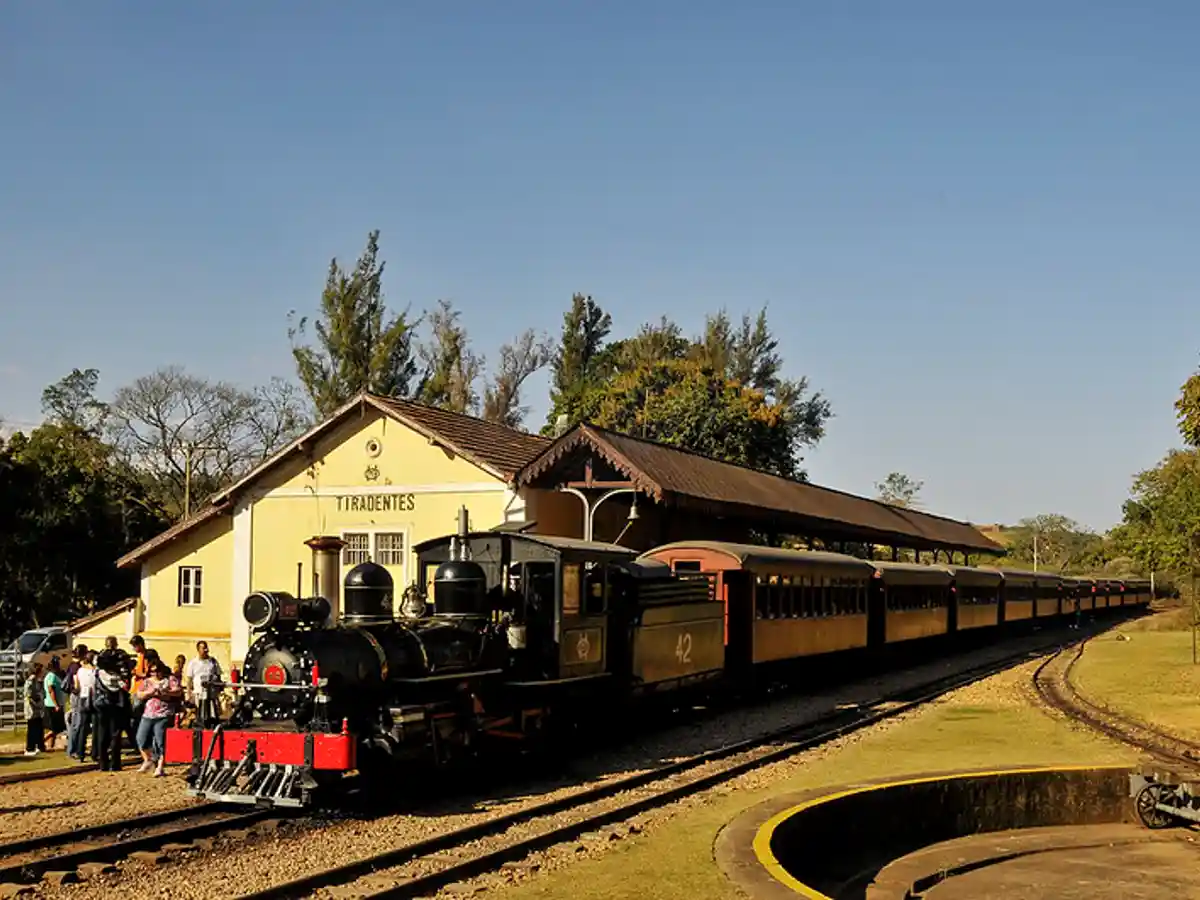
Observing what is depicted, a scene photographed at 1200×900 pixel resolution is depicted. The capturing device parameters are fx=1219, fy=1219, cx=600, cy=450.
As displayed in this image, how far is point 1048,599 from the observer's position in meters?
50.0

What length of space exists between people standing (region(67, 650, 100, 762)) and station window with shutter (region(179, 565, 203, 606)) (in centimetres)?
1326

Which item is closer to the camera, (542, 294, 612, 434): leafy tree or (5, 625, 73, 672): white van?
(5, 625, 73, 672): white van

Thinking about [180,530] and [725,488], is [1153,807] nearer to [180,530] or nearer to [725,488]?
[725,488]

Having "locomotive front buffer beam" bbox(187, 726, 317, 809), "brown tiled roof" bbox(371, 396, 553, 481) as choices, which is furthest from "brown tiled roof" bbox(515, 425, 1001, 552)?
"locomotive front buffer beam" bbox(187, 726, 317, 809)

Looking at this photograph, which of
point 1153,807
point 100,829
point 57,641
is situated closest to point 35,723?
point 100,829

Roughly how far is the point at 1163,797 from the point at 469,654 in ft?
26.2

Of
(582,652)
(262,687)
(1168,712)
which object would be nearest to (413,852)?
(262,687)

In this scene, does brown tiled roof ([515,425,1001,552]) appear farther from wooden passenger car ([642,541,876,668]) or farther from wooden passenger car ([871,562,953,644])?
wooden passenger car ([871,562,953,644])

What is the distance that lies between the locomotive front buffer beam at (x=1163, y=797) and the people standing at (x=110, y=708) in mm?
12227

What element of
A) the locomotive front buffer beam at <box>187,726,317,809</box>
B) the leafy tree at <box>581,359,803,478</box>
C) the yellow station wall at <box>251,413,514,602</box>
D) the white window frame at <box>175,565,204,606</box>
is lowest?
the locomotive front buffer beam at <box>187,726,317,809</box>

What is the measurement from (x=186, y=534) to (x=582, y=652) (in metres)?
17.5

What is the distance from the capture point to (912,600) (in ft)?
101

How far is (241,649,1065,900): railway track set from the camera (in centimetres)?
924

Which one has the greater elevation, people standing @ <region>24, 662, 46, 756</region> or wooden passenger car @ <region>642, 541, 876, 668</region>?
wooden passenger car @ <region>642, 541, 876, 668</region>
